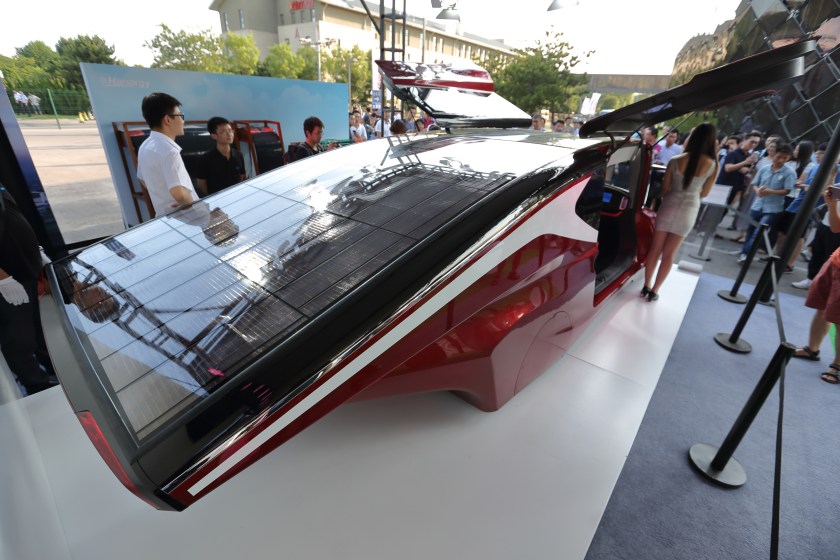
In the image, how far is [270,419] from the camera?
0.96m

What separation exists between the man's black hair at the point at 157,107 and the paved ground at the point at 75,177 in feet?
8.70

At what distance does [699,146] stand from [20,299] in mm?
4450

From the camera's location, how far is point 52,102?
522 cm

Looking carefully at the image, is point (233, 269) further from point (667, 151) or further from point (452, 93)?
point (667, 151)

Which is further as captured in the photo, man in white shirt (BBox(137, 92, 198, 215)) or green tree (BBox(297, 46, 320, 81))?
green tree (BBox(297, 46, 320, 81))

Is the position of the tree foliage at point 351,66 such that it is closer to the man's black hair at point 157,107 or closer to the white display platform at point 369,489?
the man's black hair at point 157,107

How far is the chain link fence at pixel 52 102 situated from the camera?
4.86 metres

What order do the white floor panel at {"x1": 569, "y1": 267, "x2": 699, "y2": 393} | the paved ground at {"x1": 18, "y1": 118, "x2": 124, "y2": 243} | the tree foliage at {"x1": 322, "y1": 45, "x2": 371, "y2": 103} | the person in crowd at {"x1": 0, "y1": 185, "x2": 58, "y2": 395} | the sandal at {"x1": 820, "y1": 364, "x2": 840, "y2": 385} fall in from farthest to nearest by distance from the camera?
the tree foliage at {"x1": 322, "y1": 45, "x2": 371, "y2": 103}
the paved ground at {"x1": 18, "y1": 118, "x2": 124, "y2": 243}
the sandal at {"x1": 820, "y1": 364, "x2": 840, "y2": 385}
the white floor panel at {"x1": 569, "y1": 267, "x2": 699, "y2": 393}
the person in crowd at {"x1": 0, "y1": 185, "x2": 58, "y2": 395}

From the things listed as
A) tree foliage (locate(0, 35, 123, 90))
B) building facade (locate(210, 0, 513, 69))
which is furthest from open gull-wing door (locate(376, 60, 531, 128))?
building facade (locate(210, 0, 513, 69))

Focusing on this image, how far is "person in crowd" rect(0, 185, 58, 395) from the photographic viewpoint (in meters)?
1.81

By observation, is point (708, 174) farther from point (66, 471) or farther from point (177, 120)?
point (66, 471)

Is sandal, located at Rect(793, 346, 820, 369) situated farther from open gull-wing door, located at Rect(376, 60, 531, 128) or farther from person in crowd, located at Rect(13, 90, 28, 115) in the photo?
person in crowd, located at Rect(13, 90, 28, 115)

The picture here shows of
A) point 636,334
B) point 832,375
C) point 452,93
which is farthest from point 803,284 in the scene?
point 452,93

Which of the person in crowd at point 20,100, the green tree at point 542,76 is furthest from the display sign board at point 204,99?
the green tree at point 542,76
